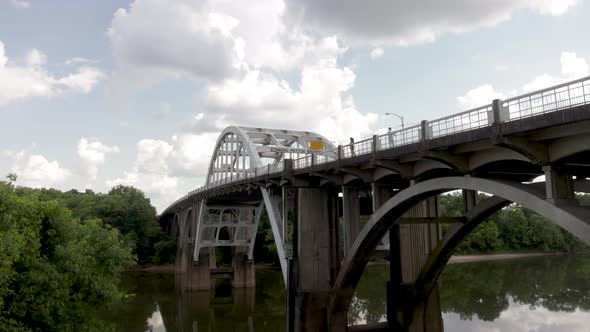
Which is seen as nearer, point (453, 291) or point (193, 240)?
point (453, 291)

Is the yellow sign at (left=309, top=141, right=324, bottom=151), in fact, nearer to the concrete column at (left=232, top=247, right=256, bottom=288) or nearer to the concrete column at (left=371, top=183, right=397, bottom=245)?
the concrete column at (left=232, top=247, right=256, bottom=288)

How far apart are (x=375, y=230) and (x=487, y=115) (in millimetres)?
6851

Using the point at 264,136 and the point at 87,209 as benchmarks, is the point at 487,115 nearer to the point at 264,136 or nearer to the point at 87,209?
the point at 264,136

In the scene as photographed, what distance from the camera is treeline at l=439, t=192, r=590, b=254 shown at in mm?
78250

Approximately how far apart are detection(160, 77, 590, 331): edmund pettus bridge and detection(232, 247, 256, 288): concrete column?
64.8 ft

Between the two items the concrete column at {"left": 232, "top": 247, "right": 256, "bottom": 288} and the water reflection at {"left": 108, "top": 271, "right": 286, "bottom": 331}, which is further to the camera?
the concrete column at {"left": 232, "top": 247, "right": 256, "bottom": 288}

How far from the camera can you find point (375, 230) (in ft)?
55.3

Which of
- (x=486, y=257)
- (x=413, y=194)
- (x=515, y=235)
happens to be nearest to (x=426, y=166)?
(x=413, y=194)

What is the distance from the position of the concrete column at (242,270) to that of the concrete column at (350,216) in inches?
1201

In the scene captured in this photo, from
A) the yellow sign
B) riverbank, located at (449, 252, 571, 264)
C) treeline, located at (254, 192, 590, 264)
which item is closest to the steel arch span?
the yellow sign

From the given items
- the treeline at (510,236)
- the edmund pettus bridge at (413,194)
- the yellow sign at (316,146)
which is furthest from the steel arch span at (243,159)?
the treeline at (510,236)

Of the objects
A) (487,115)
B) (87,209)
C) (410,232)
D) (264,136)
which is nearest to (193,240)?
(264,136)

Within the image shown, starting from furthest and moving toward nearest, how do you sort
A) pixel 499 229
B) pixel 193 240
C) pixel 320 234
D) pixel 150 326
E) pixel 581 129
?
pixel 499 229 < pixel 193 240 < pixel 150 326 < pixel 320 234 < pixel 581 129

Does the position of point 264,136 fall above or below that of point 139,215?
above
